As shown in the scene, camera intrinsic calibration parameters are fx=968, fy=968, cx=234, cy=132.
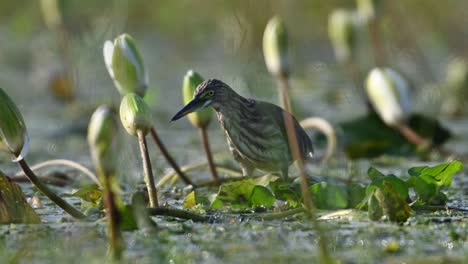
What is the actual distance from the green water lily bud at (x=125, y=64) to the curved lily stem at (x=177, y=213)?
0.68m

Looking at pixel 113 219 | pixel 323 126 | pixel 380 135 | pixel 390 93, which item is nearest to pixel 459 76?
pixel 380 135

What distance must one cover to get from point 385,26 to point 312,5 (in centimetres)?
147

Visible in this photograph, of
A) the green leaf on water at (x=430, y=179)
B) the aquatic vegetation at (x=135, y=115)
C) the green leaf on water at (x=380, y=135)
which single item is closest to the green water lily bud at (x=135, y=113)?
the aquatic vegetation at (x=135, y=115)

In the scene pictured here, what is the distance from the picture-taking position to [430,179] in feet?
11.7

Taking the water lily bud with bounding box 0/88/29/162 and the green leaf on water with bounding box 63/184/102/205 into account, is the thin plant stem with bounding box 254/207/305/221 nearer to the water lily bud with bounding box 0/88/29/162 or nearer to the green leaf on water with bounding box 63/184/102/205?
the green leaf on water with bounding box 63/184/102/205

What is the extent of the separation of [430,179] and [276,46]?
3.74 feet

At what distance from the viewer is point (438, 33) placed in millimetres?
9656

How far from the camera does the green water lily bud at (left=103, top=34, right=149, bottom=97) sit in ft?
12.1

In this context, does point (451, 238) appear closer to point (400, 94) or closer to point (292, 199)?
point (292, 199)

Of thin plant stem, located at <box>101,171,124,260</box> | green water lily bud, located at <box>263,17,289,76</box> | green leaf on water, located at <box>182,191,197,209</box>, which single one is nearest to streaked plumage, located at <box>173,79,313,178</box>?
green water lily bud, located at <box>263,17,289,76</box>

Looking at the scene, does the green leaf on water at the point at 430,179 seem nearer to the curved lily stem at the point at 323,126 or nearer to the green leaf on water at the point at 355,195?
the green leaf on water at the point at 355,195

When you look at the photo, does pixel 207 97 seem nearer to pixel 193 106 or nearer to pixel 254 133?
pixel 193 106

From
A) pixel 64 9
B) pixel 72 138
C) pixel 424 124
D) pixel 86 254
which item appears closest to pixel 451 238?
pixel 86 254

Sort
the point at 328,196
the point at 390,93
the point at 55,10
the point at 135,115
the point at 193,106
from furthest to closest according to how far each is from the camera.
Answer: the point at 55,10 < the point at 390,93 < the point at 193,106 < the point at 328,196 < the point at 135,115
